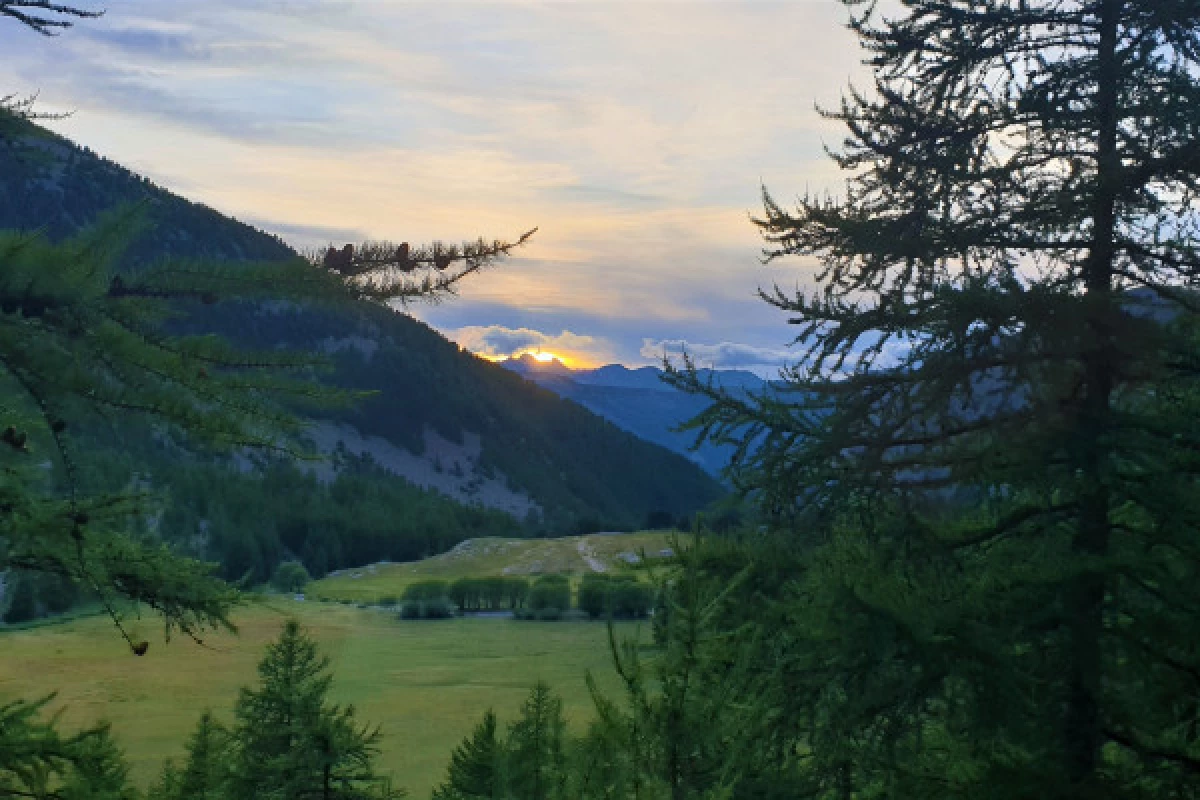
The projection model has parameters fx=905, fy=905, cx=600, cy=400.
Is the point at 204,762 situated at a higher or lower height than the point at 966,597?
lower

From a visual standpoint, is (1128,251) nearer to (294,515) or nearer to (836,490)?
(836,490)

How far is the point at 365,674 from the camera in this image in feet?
192

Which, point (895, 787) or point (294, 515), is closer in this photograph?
point (895, 787)

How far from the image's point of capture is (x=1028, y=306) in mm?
7504

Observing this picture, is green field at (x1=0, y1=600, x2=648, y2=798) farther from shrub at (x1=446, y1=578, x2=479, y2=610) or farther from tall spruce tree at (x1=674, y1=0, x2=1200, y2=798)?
tall spruce tree at (x1=674, y1=0, x2=1200, y2=798)

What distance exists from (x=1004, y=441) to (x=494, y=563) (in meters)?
118

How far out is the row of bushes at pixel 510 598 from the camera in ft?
268

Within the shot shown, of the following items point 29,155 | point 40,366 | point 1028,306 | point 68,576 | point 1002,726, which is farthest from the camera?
point 1028,306

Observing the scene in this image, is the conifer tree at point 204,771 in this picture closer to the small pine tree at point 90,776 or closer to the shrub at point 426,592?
the small pine tree at point 90,776

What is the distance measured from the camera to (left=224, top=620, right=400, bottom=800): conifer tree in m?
12.2

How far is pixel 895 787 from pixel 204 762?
407 inches

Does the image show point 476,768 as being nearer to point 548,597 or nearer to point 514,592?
point 548,597

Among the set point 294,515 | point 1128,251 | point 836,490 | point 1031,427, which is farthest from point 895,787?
point 294,515

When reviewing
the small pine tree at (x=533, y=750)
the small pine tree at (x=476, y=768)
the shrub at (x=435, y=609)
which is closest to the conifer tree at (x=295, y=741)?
the small pine tree at (x=476, y=768)
